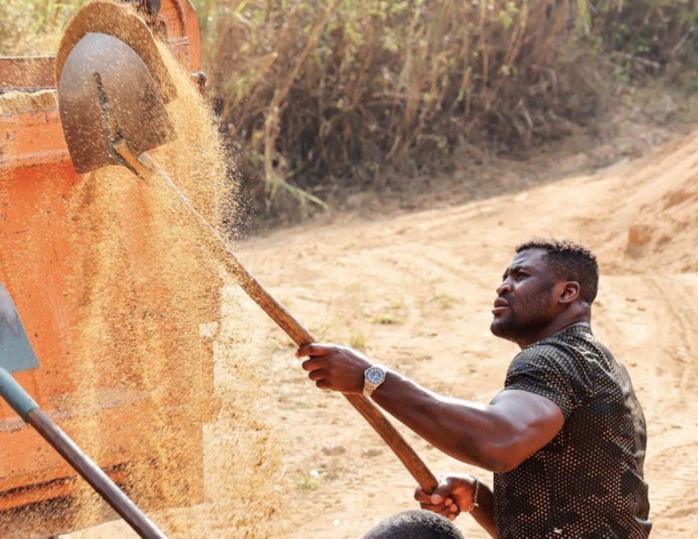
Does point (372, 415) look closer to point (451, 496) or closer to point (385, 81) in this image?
point (451, 496)

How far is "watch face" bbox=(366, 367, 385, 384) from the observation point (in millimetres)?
2186

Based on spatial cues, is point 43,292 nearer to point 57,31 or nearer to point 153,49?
point 153,49

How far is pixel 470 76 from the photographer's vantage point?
10.2 meters

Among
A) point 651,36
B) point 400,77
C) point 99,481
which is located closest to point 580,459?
point 99,481

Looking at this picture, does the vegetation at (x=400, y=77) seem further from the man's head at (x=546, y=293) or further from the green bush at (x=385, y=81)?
the man's head at (x=546, y=293)

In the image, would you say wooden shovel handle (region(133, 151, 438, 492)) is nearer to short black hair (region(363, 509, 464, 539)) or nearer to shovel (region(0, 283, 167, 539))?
short black hair (region(363, 509, 464, 539))

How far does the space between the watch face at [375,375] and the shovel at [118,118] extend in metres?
0.43

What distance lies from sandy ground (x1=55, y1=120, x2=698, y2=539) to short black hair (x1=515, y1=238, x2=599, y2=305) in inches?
51.0

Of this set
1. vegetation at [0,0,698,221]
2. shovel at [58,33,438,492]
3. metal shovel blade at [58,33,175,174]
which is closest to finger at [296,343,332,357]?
shovel at [58,33,438,492]

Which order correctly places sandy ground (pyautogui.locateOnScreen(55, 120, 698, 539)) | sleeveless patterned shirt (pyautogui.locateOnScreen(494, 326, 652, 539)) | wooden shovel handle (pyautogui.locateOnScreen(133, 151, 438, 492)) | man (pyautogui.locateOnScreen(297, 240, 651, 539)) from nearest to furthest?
man (pyautogui.locateOnScreen(297, 240, 651, 539))
sleeveless patterned shirt (pyautogui.locateOnScreen(494, 326, 652, 539))
wooden shovel handle (pyautogui.locateOnScreen(133, 151, 438, 492))
sandy ground (pyautogui.locateOnScreen(55, 120, 698, 539))

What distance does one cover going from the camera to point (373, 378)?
220cm

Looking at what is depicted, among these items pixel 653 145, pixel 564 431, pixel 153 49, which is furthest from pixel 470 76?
pixel 564 431

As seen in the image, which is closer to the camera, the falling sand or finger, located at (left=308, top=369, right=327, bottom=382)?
finger, located at (left=308, top=369, right=327, bottom=382)

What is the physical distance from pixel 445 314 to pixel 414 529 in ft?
13.5
